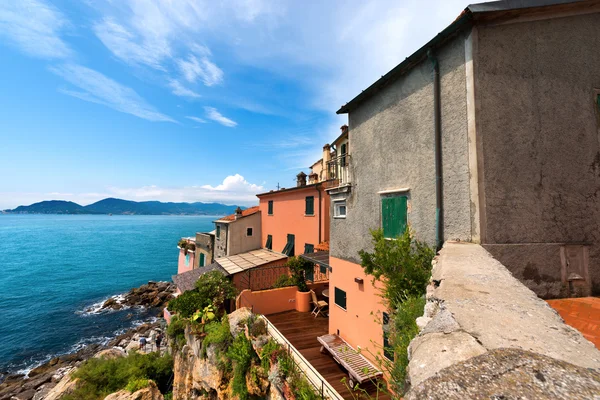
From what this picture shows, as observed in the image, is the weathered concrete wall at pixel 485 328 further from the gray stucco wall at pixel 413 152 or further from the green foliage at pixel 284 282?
the green foliage at pixel 284 282

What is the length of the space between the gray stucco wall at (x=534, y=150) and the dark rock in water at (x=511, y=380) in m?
4.20

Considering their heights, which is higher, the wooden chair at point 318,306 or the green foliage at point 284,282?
the green foliage at point 284,282

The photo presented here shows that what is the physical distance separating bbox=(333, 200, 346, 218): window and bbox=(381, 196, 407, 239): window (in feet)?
8.33

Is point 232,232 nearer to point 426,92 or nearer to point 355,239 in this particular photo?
point 355,239

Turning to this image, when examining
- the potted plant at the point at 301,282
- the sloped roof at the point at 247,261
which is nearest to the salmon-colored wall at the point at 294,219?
the sloped roof at the point at 247,261

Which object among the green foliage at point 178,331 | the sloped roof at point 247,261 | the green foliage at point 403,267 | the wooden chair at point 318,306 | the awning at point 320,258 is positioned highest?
the green foliage at point 403,267

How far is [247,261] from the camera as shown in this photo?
21047 mm

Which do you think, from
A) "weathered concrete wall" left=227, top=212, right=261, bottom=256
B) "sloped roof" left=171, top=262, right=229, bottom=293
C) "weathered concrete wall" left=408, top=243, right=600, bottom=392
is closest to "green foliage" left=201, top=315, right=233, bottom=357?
"sloped roof" left=171, top=262, right=229, bottom=293

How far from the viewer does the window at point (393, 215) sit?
7.60 metres

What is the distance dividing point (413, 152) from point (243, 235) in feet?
71.4

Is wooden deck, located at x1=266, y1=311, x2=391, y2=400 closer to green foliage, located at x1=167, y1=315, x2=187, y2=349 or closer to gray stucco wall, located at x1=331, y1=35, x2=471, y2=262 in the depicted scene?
gray stucco wall, located at x1=331, y1=35, x2=471, y2=262

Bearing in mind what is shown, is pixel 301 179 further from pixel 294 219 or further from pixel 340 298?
pixel 340 298

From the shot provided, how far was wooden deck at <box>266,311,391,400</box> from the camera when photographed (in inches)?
328

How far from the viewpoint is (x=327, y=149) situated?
2564 cm
